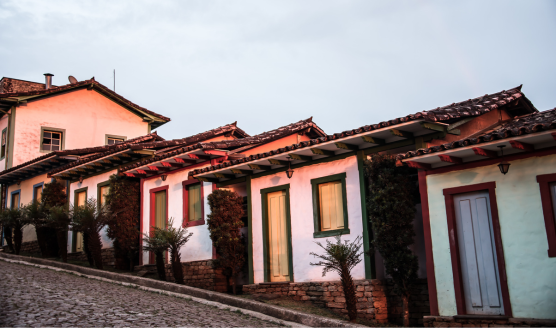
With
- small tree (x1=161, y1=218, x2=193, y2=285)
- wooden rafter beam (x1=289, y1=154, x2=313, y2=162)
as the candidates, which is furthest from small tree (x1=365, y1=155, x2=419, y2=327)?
small tree (x1=161, y1=218, x2=193, y2=285)

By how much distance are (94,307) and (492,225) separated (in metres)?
7.63

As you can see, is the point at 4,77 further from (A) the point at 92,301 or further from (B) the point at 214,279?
(A) the point at 92,301

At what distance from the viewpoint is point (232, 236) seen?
14.7 meters

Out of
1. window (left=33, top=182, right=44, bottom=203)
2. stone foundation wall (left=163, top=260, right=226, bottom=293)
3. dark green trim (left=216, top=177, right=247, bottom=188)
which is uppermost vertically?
window (left=33, top=182, right=44, bottom=203)

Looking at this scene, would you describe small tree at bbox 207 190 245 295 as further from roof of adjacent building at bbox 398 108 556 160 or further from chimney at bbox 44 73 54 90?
chimney at bbox 44 73 54 90

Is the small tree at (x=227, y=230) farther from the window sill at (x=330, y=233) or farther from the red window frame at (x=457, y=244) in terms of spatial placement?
the red window frame at (x=457, y=244)

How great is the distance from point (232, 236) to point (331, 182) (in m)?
3.52

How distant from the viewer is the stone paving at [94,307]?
29.2 ft

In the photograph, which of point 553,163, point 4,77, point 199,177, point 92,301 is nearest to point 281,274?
point 199,177

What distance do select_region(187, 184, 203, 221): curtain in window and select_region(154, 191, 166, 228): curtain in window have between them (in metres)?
1.48

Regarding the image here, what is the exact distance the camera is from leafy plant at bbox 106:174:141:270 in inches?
732

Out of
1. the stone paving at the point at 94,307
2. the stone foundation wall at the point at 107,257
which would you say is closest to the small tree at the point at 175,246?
the stone paving at the point at 94,307

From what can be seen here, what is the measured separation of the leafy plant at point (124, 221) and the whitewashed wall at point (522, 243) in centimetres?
1208

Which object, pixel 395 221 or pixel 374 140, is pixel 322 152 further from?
pixel 395 221
